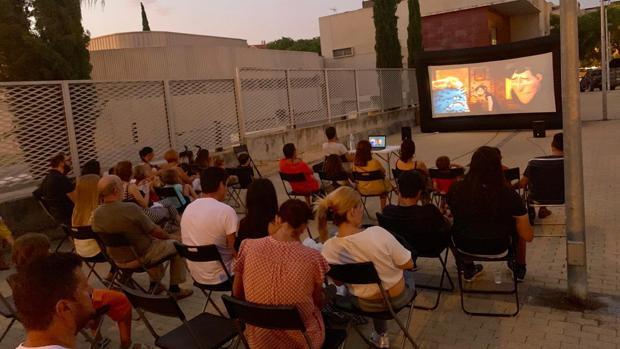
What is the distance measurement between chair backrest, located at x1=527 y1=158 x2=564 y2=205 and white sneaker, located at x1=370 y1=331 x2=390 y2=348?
2989 millimetres

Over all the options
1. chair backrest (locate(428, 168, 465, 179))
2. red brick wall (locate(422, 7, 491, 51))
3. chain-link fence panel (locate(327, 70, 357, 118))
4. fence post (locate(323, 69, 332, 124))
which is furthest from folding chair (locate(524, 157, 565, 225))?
red brick wall (locate(422, 7, 491, 51))

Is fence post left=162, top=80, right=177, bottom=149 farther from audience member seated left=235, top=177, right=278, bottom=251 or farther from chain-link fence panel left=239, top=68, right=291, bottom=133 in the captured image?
audience member seated left=235, top=177, right=278, bottom=251

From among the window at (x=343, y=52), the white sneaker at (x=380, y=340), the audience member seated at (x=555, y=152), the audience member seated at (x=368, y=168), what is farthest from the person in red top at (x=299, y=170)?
the window at (x=343, y=52)

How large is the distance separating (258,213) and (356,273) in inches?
39.9

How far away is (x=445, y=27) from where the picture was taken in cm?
2980

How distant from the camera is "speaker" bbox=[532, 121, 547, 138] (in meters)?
14.6

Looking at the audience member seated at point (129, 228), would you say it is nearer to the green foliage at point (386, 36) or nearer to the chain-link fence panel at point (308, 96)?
the chain-link fence panel at point (308, 96)

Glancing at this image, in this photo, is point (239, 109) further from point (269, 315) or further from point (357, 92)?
point (269, 315)

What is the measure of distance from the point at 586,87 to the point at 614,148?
2908 cm

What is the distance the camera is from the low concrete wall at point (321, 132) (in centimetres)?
1215

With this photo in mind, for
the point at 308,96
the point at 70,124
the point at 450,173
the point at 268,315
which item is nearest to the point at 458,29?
the point at 308,96

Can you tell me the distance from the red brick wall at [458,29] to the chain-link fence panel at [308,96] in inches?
672

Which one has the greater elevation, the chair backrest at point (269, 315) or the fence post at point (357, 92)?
the fence post at point (357, 92)

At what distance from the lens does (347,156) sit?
8516 millimetres
